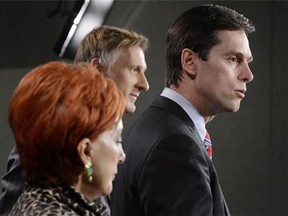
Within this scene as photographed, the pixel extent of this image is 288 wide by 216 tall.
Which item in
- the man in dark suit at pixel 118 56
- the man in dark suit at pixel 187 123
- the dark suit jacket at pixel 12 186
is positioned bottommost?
the dark suit jacket at pixel 12 186

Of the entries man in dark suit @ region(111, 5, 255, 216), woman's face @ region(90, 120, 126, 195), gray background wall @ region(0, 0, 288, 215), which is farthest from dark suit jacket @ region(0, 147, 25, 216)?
gray background wall @ region(0, 0, 288, 215)

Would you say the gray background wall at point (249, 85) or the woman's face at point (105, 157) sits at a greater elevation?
the woman's face at point (105, 157)

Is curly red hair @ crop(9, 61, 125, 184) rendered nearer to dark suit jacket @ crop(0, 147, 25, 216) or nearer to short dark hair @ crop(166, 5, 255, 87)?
dark suit jacket @ crop(0, 147, 25, 216)

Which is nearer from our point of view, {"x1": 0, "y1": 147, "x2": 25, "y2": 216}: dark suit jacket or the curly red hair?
the curly red hair

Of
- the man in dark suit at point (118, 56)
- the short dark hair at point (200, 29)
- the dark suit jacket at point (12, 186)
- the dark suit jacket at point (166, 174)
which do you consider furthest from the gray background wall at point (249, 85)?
the dark suit jacket at point (166, 174)

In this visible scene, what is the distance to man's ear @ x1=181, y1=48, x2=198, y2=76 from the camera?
1607mm

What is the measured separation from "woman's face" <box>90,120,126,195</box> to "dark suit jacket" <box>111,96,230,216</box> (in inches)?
10.5

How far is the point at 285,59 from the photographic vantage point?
4266 mm

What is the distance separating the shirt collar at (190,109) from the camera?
152cm

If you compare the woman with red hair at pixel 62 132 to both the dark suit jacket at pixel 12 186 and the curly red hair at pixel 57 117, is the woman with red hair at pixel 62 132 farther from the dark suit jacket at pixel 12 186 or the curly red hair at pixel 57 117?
the dark suit jacket at pixel 12 186

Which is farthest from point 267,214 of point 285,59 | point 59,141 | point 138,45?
point 59,141

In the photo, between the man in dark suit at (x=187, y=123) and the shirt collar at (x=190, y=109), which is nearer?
the man in dark suit at (x=187, y=123)

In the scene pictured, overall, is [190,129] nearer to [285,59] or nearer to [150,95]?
[150,95]

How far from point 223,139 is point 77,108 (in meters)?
3.28
